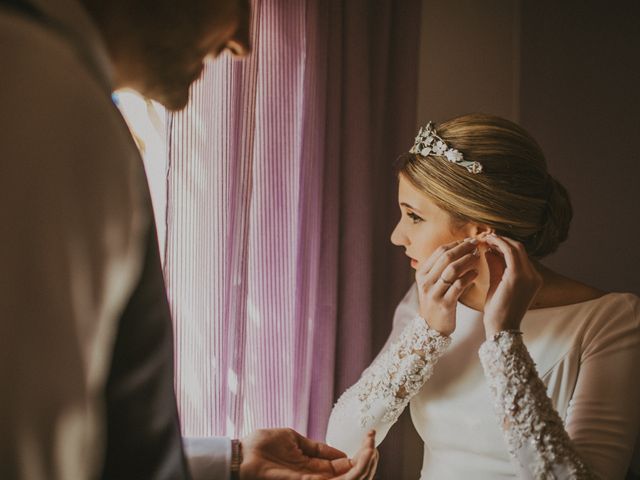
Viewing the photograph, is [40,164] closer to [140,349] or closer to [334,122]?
[140,349]

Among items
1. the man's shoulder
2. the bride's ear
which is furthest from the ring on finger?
the man's shoulder

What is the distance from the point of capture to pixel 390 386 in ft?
Result: 4.89

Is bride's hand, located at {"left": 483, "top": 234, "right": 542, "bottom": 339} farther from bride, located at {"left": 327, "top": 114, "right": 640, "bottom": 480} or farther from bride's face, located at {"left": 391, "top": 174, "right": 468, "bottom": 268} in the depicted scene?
bride's face, located at {"left": 391, "top": 174, "right": 468, "bottom": 268}

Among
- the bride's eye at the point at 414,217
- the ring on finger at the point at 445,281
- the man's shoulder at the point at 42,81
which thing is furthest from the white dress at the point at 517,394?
the man's shoulder at the point at 42,81

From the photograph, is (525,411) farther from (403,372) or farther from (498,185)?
(498,185)

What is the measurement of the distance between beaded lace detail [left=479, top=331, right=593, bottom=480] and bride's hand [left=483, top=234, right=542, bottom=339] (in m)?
0.03

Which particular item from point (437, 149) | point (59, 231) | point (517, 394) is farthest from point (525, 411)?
point (59, 231)

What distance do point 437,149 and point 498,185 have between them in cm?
17

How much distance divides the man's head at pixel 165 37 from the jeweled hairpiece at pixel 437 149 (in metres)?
0.81

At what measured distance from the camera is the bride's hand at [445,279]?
138 cm

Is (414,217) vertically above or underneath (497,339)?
above

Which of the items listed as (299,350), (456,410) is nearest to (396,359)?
(456,410)

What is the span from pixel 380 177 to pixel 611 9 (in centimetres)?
101

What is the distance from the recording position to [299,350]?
5.87 ft
